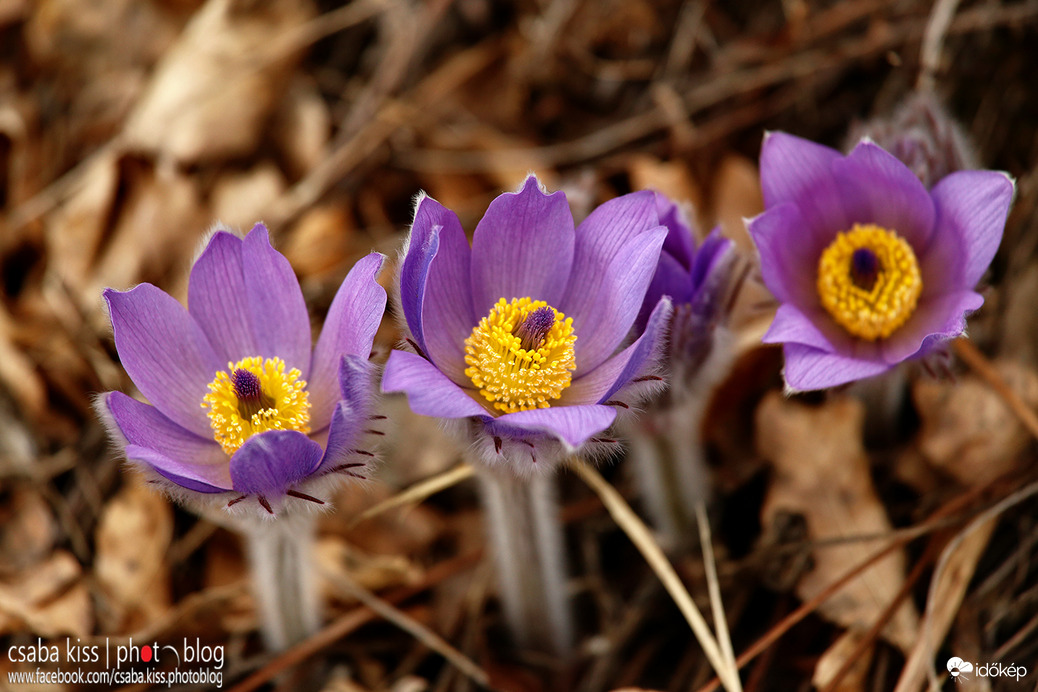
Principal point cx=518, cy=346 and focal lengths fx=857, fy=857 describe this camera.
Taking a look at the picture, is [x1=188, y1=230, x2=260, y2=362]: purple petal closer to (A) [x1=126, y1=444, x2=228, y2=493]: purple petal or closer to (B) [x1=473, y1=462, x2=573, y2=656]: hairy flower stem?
(A) [x1=126, y1=444, x2=228, y2=493]: purple petal

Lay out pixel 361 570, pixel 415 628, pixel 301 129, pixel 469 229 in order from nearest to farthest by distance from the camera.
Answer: pixel 415 628
pixel 361 570
pixel 469 229
pixel 301 129

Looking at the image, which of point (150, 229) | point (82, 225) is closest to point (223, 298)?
point (150, 229)

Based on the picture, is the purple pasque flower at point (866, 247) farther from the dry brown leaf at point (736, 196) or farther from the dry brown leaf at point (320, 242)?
the dry brown leaf at point (320, 242)

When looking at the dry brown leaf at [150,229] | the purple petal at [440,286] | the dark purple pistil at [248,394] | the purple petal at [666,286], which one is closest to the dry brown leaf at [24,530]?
the dry brown leaf at [150,229]

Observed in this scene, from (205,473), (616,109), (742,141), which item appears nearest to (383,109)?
(616,109)

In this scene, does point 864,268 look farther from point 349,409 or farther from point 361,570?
point 361,570

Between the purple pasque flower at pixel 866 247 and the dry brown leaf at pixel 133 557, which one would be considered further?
the dry brown leaf at pixel 133 557

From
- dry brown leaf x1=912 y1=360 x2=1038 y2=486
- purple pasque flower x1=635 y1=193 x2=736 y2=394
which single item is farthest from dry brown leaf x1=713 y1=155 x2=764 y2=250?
purple pasque flower x1=635 y1=193 x2=736 y2=394

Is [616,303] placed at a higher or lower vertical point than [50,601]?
higher
